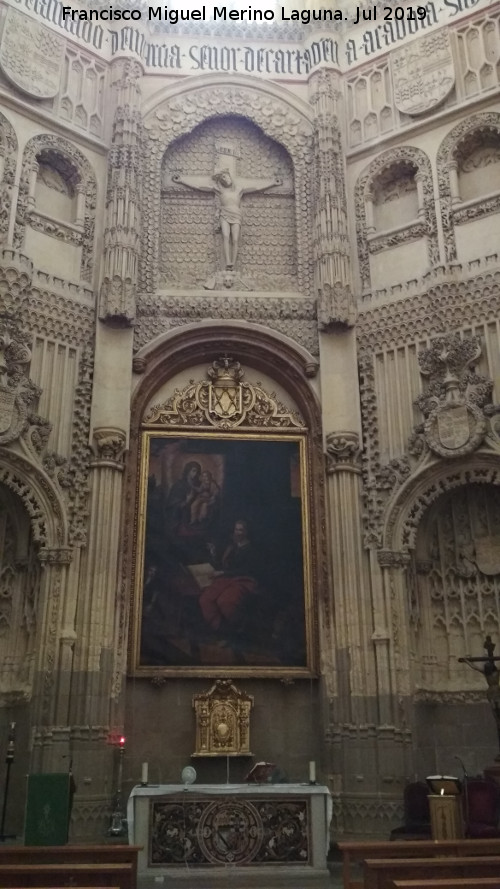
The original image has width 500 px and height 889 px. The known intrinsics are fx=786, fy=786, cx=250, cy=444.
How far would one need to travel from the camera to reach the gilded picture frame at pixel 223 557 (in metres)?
13.4

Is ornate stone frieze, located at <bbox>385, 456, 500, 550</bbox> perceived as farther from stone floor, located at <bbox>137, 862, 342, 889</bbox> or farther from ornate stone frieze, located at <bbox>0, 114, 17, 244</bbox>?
ornate stone frieze, located at <bbox>0, 114, 17, 244</bbox>

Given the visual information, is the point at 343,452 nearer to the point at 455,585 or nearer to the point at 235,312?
the point at 455,585

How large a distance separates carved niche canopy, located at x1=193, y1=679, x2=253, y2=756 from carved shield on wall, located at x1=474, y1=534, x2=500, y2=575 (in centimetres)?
458

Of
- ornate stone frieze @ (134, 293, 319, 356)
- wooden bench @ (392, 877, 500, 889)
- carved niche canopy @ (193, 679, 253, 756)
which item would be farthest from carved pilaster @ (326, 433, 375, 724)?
wooden bench @ (392, 877, 500, 889)

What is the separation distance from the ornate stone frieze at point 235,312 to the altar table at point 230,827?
8.08 m

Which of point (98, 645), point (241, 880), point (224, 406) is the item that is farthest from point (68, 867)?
point (224, 406)

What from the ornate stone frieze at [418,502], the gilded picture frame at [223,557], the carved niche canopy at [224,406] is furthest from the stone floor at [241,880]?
the carved niche canopy at [224,406]

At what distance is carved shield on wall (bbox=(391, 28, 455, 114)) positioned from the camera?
15820 mm

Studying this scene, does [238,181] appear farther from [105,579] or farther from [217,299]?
[105,579]

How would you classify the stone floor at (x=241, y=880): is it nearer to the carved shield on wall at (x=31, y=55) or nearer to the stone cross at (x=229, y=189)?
the stone cross at (x=229, y=189)

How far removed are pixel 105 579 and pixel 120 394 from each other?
336 cm

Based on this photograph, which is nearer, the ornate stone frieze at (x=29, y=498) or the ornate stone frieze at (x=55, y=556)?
the ornate stone frieze at (x=55, y=556)

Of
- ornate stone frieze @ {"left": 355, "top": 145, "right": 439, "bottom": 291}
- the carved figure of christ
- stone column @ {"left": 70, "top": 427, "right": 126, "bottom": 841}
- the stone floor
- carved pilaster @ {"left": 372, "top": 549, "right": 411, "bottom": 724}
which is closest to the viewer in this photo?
the stone floor

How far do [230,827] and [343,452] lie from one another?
21.4 feet
